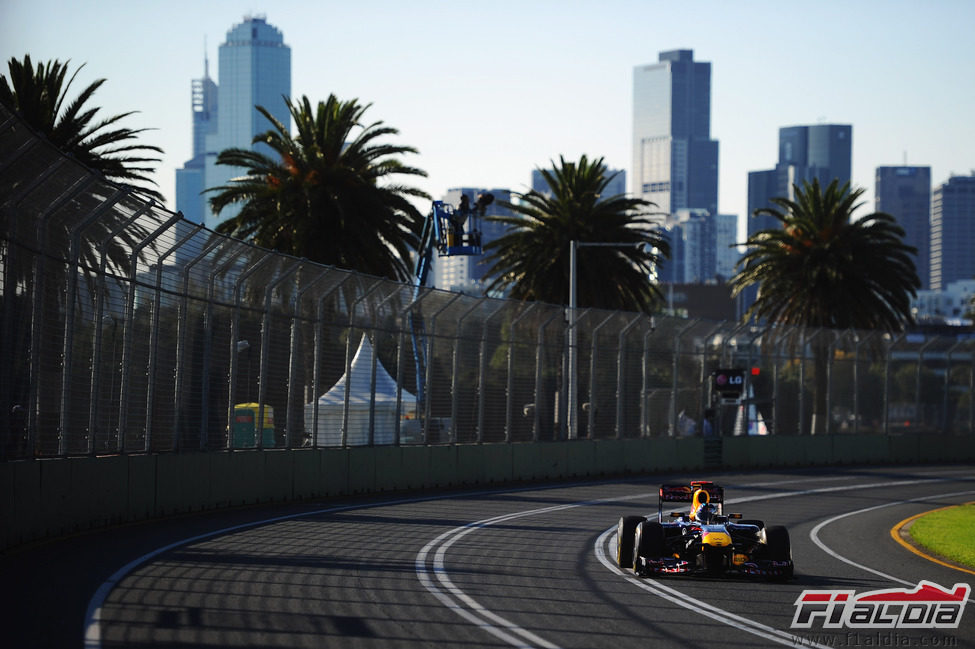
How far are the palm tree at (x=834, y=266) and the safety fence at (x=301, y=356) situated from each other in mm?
3289

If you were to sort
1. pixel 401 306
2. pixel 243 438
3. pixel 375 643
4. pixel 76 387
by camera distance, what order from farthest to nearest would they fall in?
pixel 401 306 → pixel 243 438 → pixel 76 387 → pixel 375 643

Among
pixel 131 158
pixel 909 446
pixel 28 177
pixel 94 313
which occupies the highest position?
pixel 131 158

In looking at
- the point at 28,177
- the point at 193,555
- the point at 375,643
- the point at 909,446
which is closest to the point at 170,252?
the point at 28,177

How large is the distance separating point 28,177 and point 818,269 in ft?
123

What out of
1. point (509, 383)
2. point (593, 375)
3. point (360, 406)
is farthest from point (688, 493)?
point (593, 375)

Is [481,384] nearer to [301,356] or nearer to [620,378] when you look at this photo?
[301,356]

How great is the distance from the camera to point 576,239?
45.6m

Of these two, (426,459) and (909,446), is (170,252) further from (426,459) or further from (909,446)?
(909,446)

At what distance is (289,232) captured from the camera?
124 ft

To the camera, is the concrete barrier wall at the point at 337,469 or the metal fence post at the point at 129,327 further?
the metal fence post at the point at 129,327

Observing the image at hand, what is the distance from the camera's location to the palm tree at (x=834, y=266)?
4919cm

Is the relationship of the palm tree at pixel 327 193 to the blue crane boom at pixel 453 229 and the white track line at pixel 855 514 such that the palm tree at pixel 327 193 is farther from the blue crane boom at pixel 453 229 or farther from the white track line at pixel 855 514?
the white track line at pixel 855 514

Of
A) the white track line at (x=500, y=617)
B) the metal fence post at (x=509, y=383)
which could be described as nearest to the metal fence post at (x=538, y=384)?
the metal fence post at (x=509, y=383)

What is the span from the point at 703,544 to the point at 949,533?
27.0 feet
